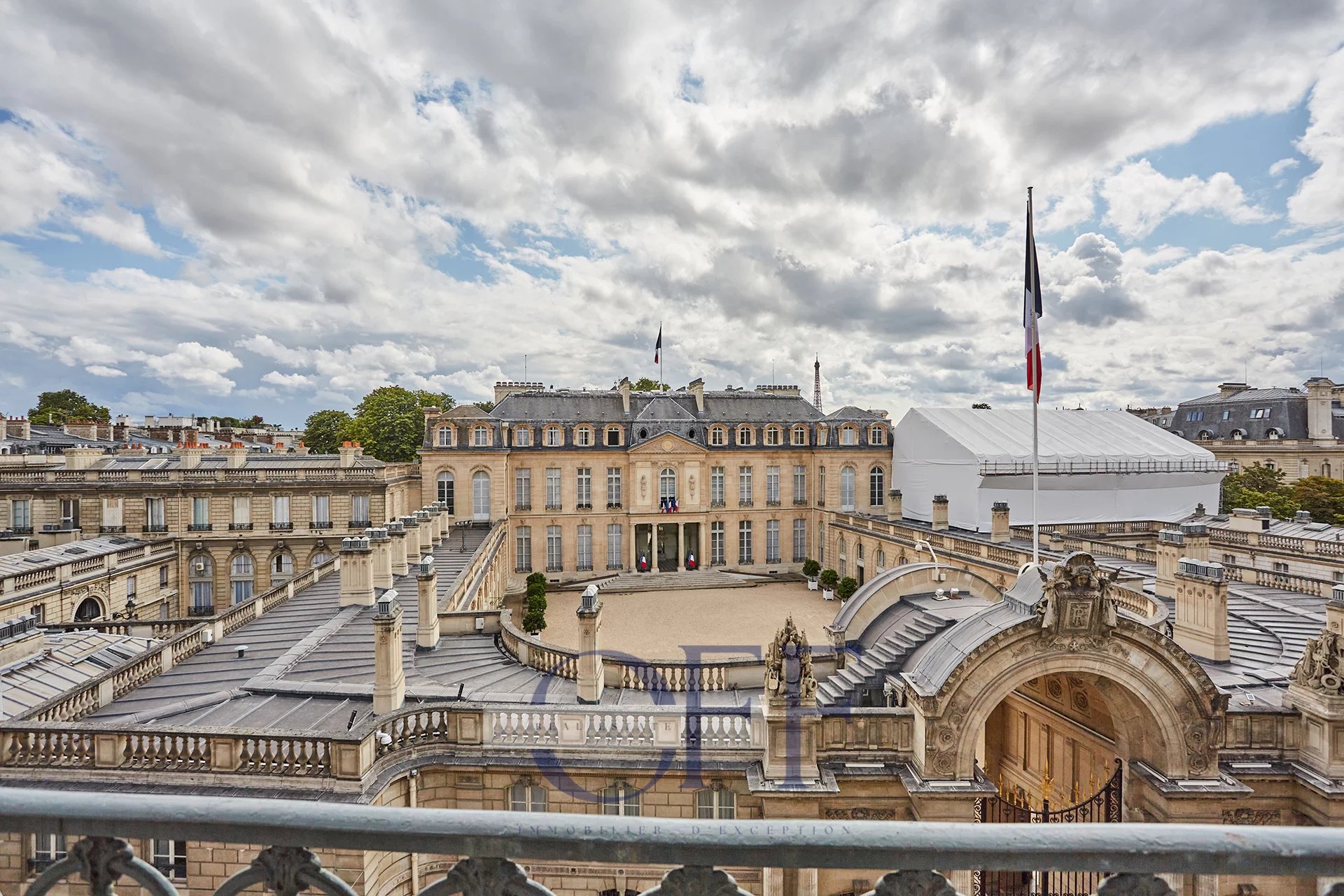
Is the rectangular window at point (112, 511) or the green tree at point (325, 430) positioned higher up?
the green tree at point (325, 430)

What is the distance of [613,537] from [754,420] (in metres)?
11.6

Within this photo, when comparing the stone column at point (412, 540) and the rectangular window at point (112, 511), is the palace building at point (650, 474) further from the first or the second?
the rectangular window at point (112, 511)

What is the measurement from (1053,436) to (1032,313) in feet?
76.5

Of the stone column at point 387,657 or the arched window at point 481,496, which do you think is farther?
the arched window at point 481,496

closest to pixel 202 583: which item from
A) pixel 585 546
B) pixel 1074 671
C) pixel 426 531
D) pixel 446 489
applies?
pixel 446 489

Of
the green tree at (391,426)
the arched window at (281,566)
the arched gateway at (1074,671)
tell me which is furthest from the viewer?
the green tree at (391,426)

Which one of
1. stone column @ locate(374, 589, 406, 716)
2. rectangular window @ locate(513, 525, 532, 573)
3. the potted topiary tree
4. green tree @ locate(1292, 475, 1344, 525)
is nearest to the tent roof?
green tree @ locate(1292, 475, 1344, 525)

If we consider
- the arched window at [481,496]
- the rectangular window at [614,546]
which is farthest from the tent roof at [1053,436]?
the arched window at [481,496]

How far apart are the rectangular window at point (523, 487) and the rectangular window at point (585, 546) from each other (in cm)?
337

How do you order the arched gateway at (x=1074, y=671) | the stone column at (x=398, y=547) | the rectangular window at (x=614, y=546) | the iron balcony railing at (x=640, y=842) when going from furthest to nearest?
the rectangular window at (x=614, y=546), the stone column at (x=398, y=547), the arched gateway at (x=1074, y=671), the iron balcony railing at (x=640, y=842)

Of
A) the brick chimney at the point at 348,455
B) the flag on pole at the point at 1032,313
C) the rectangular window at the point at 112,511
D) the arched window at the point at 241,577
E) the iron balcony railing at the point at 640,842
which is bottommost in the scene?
the arched window at the point at 241,577

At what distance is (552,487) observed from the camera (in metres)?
40.1

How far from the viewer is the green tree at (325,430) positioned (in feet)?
210

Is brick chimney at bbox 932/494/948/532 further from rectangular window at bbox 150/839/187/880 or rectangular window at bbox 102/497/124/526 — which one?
rectangular window at bbox 102/497/124/526
